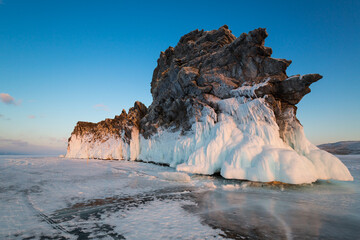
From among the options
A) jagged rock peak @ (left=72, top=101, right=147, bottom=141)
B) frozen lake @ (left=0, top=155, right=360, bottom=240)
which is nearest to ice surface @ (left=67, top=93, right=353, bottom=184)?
frozen lake @ (left=0, top=155, right=360, bottom=240)

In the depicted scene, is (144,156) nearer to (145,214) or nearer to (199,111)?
(199,111)

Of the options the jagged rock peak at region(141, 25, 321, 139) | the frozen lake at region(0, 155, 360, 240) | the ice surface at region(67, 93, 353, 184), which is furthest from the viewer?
the jagged rock peak at region(141, 25, 321, 139)

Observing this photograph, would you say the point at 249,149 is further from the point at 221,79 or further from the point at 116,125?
the point at 116,125

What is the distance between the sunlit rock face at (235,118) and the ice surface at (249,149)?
53mm

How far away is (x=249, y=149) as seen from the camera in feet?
37.8

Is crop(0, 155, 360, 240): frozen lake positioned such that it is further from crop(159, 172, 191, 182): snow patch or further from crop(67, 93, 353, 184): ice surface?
crop(159, 172, 191, 182): snow patch

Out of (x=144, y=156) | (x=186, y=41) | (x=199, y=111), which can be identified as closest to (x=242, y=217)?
(x=199, y=111)

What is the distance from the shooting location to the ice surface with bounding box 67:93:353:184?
397 inches

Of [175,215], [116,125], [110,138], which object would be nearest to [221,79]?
[175,215]

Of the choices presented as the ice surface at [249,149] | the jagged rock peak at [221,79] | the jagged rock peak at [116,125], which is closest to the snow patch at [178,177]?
the ice surface at [249,149]

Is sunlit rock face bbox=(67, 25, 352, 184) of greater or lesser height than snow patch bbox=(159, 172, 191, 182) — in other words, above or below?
above

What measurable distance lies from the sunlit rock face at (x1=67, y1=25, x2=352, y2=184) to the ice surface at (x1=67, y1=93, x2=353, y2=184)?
5 centimetres

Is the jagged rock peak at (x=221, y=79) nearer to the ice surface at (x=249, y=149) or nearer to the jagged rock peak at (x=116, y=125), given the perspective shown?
the ice surface at (x=249, y=149)

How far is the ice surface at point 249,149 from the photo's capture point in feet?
33.1
